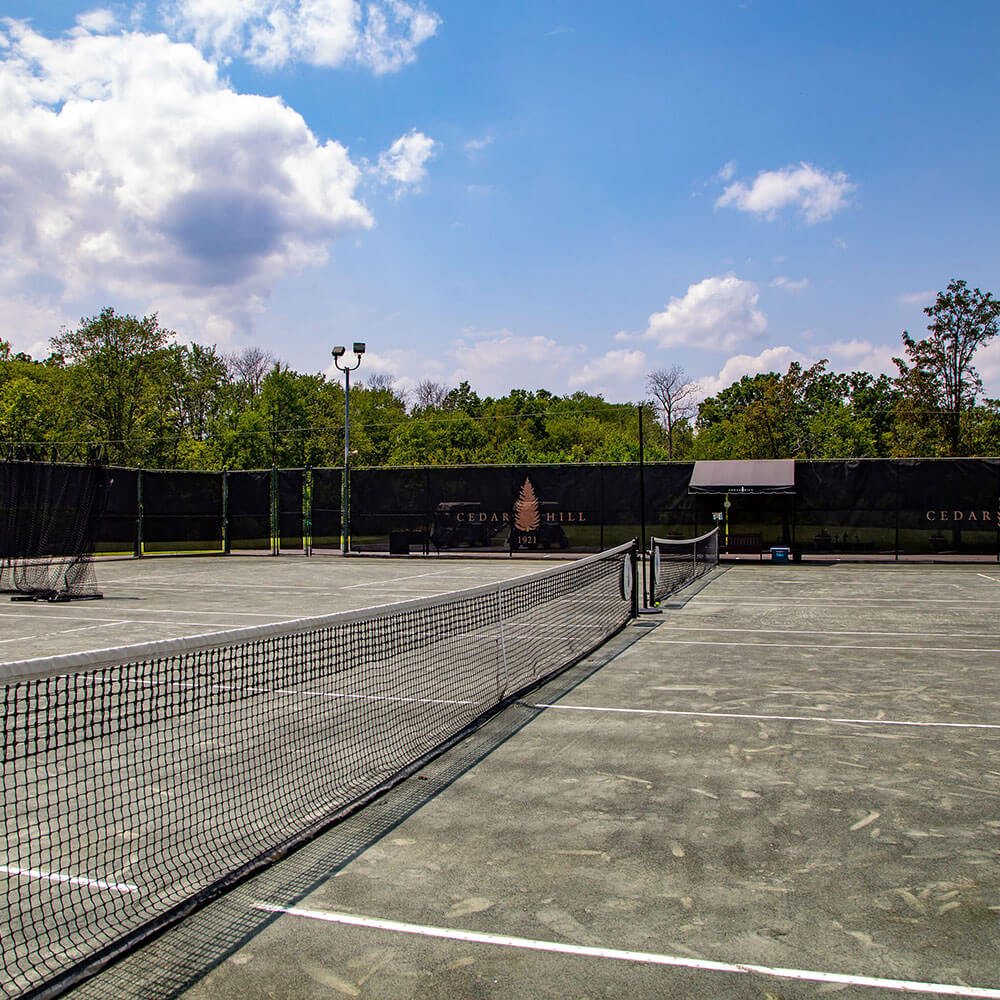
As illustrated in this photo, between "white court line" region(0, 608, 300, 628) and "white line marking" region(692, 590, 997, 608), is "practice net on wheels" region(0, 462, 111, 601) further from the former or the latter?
"white line marking" region(692, 590, 997, 608)

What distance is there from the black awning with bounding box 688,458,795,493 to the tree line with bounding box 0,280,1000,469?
359cm

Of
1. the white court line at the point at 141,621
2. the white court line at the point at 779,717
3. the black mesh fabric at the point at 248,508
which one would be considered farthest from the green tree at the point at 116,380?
the white court line at the point at 779,717

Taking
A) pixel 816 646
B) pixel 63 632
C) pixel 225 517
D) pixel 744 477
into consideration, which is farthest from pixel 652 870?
pixel 225 517

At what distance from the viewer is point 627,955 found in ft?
11.4

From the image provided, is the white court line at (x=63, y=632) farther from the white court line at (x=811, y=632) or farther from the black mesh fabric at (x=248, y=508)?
the black mesh fabric at (x=248, y=508)

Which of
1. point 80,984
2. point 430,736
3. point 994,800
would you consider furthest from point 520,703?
point 80,984

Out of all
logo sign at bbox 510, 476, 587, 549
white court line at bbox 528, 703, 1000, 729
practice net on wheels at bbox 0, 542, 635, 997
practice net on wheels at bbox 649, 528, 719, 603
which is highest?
logo sign at bbox 510, 476, 587, 549

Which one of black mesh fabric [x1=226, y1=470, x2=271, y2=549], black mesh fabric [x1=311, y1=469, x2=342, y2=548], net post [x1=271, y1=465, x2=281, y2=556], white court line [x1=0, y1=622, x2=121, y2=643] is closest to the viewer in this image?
white court line [x1=0, y1=622, x2=121, y2=643]

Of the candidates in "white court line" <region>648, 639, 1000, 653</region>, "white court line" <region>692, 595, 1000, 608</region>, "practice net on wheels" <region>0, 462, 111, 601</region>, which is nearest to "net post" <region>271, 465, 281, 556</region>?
"practice net on wheels" <region>0, 462, 111, 601</region>

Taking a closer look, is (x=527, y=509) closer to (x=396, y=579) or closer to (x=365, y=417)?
(x=396, y=579)

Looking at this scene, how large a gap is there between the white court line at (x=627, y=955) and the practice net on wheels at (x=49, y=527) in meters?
15.3

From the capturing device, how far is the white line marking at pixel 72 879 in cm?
417

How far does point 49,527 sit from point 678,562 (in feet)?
52.9

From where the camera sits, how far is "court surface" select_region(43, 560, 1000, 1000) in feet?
11.0
